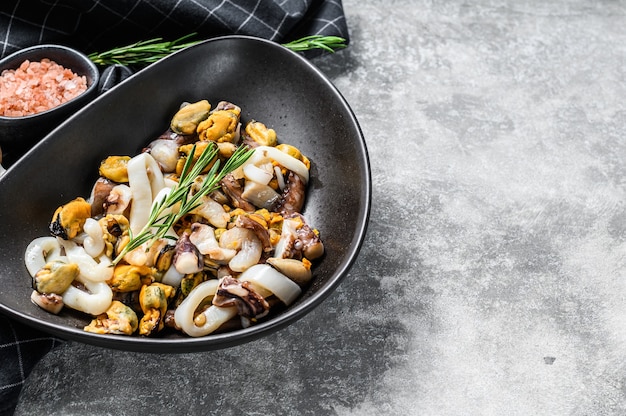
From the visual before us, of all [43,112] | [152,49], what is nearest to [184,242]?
[43,112]

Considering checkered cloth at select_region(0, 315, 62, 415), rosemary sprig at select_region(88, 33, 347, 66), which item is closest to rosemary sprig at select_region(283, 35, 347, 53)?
rosemary sprig at select_region(88, 33, 347, 66)

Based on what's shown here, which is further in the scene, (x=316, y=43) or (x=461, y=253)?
(x=316, y=43)

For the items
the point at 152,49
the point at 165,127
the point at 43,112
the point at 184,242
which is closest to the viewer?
the point at 184,242

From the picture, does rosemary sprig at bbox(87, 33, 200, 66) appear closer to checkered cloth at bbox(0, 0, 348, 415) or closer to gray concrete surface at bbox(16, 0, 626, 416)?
checkered cloth at bbox(0, 0, 348, 415)

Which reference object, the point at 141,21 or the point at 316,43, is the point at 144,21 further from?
the point at 316,43

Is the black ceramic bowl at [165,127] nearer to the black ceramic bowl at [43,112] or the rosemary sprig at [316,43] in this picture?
the black ceramic bowl at [43,112]

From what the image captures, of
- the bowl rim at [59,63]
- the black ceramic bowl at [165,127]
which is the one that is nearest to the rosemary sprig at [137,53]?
the bowl rim at [59,63]
